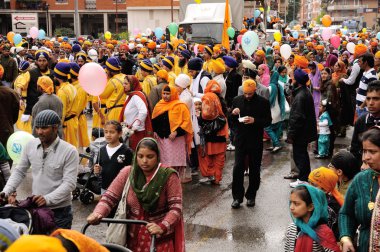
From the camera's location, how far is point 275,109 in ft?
38.9

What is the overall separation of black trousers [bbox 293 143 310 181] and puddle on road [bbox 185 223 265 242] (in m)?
1.87

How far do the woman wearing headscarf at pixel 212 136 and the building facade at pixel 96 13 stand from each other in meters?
49.4

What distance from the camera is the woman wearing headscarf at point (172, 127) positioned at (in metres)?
8.52

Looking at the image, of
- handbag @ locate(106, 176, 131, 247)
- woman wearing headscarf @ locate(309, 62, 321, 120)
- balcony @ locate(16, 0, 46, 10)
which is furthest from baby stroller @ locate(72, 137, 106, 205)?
balcony @ locate(16, 0, 46, 10)

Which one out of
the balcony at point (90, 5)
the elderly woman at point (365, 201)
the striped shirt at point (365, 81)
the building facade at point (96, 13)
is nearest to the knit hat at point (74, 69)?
the striped shirt at point (365, 81)

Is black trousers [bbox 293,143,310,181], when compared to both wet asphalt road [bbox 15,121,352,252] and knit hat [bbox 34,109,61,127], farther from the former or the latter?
knit hat [bbox 34,109,61,127]

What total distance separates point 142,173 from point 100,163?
2161mm

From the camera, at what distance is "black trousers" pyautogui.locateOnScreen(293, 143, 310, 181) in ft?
28.1

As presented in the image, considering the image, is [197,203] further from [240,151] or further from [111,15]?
A: [111,15]

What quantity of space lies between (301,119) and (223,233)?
7.53 ft

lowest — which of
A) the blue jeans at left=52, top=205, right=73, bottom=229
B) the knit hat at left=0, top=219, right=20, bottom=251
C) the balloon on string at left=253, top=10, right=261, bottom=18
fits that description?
the blue jeans at left=52, top=205, right=73, bottom=229

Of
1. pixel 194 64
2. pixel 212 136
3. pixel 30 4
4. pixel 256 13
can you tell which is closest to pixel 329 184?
pixel 212 136

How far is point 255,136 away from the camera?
25.4 feet

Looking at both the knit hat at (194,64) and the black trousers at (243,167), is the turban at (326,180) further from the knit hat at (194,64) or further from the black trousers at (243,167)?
the knit hat at (194,64)
